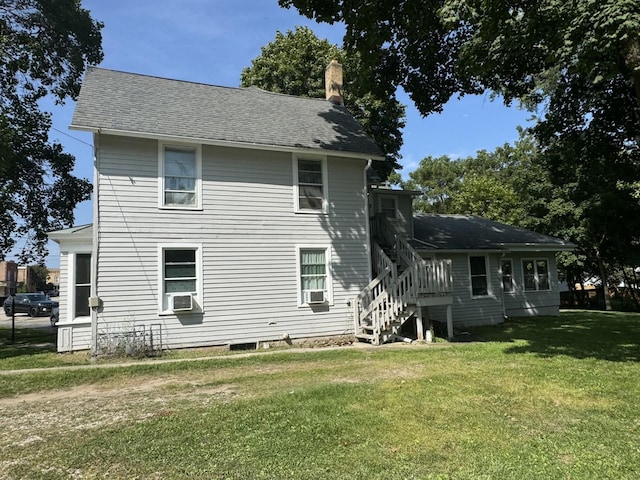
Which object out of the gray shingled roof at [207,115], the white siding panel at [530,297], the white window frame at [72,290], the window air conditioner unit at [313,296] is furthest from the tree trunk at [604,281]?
the white window frame at [72,290]

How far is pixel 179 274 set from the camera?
11.2 meters

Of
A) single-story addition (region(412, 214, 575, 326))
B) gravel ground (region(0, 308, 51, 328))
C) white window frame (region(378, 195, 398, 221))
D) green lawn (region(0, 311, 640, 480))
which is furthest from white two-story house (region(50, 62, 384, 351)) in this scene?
gravel ground (region(0, 308, 51, 328))

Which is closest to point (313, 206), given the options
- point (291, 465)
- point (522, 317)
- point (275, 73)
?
point (291, 465)

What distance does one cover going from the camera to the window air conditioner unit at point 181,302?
424 inches

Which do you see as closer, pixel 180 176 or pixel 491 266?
pixel 180 176

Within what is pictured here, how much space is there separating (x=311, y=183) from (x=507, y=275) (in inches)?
398

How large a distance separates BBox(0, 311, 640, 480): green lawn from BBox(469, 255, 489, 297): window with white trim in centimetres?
714

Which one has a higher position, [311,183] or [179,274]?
[311,183]

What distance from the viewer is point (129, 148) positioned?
35.7 feet

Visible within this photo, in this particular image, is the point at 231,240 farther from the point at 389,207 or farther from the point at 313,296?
the point at 389,207

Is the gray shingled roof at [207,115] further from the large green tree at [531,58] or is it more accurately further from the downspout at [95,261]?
the large green tree at [531,58]

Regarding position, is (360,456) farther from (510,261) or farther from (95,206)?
(510,261)

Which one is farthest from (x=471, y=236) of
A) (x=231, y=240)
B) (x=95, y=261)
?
(x=95, y=261)

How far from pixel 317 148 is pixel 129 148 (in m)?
5.04
